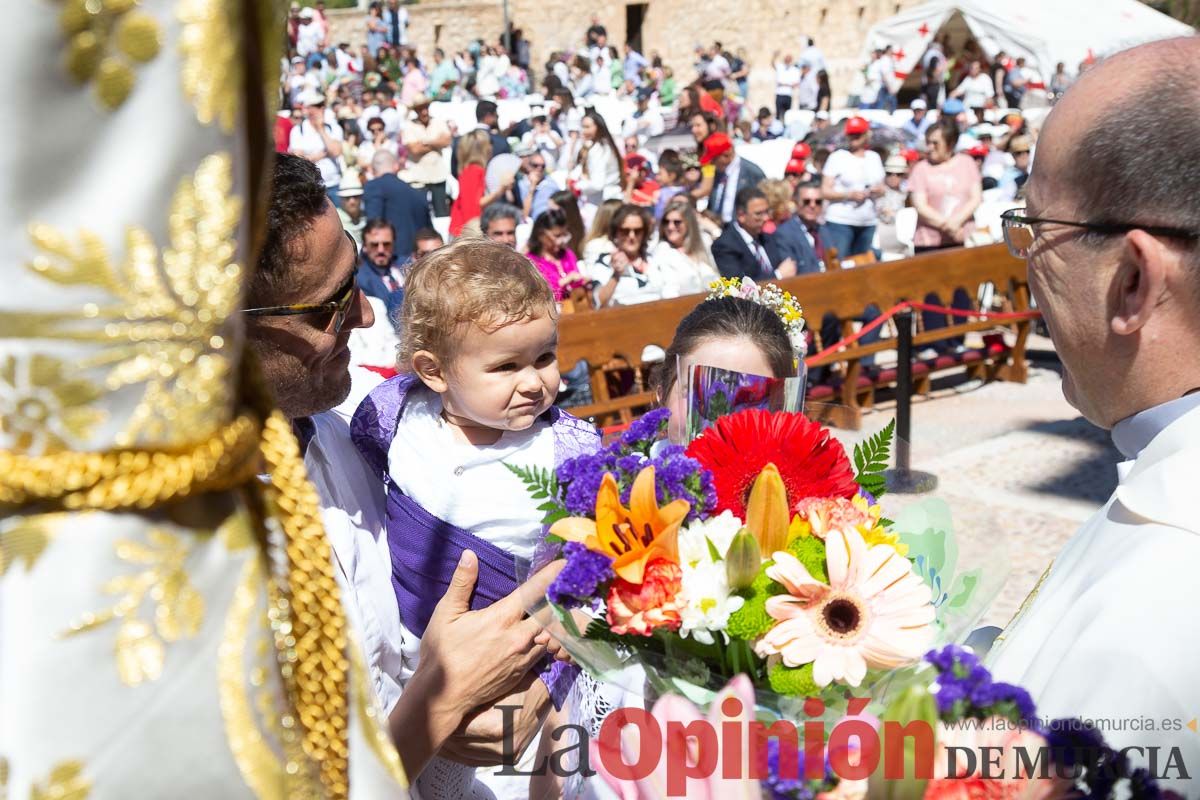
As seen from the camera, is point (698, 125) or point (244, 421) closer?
point (244, 421)

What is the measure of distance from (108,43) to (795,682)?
106cm

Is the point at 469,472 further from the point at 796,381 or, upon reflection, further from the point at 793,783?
the point at 793,783

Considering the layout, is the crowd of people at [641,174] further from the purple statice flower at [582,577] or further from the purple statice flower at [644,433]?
the purple statice flower at [582,577]

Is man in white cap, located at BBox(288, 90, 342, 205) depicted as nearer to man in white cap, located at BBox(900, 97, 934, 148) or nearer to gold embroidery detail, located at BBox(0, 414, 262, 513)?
man in white cap, located at BBox(900, 97, 934, 148)

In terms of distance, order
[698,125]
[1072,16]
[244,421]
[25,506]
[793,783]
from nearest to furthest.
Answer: [25,506], [244,421], [793,783], [698,125], [1072,16]

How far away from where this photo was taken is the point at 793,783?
46.0 inches

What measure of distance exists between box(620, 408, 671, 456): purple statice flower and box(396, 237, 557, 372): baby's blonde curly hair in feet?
1.79

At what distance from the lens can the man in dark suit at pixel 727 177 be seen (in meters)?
11.1

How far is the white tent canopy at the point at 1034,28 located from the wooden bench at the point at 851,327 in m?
16.1

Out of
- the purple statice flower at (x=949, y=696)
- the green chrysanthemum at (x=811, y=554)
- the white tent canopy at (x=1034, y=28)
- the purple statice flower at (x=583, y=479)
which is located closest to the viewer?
the purple statice flower at (x=949, y=696)

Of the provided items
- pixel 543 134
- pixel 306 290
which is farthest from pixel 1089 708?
pixel 543 134

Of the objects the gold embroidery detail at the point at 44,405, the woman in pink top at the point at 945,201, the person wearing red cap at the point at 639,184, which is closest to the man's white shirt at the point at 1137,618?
the gold embroidery detail at the point at 44,405

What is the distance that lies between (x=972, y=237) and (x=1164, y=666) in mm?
9470

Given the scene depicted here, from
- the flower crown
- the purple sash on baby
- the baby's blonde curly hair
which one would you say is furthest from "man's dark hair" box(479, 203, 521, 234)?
the purple sash on baby
